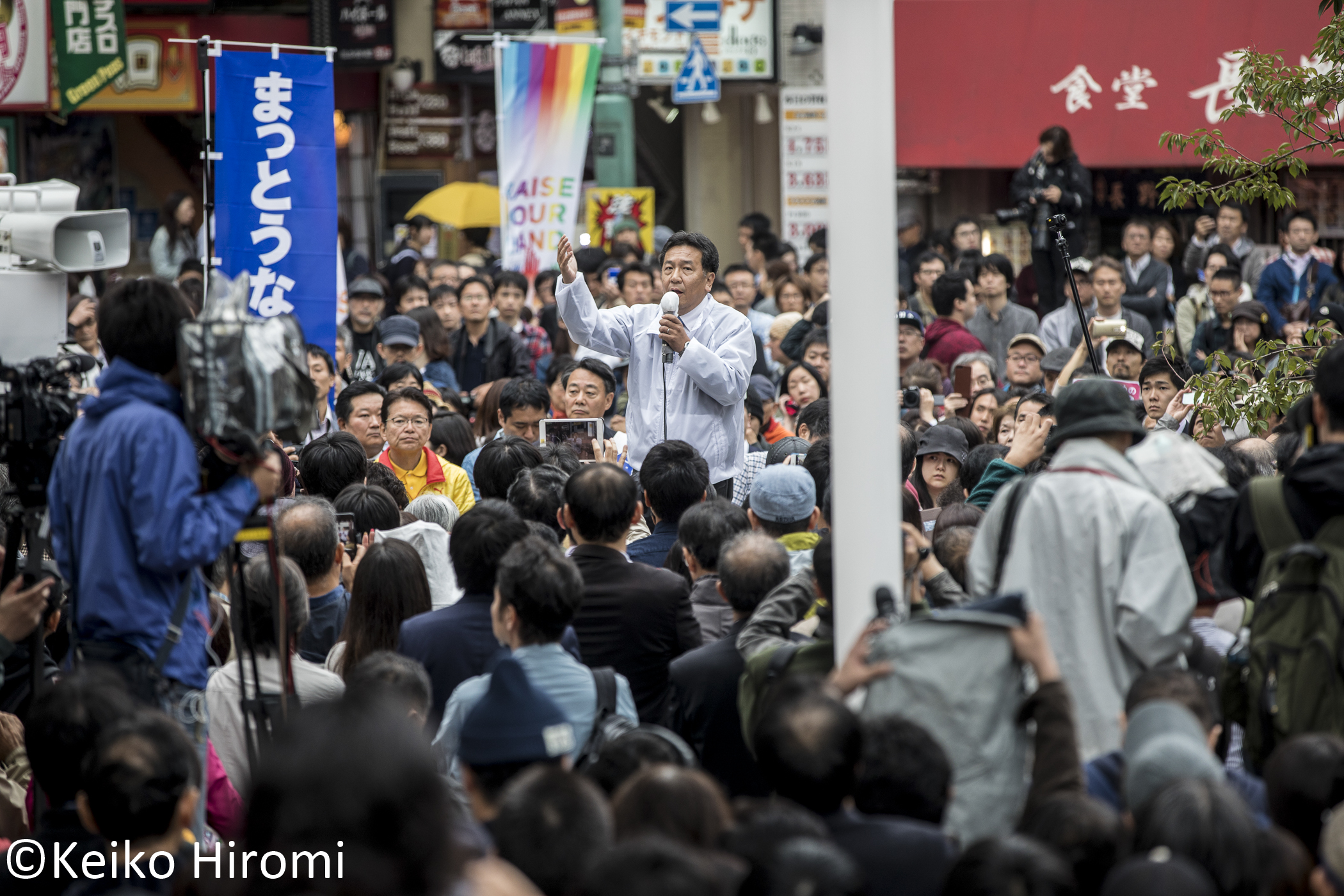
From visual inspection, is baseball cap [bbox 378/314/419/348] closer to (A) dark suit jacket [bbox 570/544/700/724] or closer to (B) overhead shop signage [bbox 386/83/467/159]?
(A) dark suit jacket [bbox 570/544/700/724]

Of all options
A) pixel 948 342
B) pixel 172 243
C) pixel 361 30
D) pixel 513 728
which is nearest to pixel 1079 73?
pixel 948 342

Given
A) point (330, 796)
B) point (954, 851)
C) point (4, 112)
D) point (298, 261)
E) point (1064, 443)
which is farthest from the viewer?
point (4, 112)

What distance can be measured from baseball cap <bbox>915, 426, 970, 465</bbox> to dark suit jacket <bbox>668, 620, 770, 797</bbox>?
2.53 metres

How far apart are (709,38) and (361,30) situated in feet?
12.2

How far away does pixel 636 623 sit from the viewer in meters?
4.17

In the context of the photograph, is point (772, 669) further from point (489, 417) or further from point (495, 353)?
point (495, 353)

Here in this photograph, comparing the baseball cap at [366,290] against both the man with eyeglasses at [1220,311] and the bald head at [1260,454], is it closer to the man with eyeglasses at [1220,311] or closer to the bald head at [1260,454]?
the man with eyeglasses at [1220,311]

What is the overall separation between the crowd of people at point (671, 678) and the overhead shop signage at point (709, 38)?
34.4ft

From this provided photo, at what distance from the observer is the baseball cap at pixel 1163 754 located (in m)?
2.78

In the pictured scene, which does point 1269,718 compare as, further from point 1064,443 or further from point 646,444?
point 646,444

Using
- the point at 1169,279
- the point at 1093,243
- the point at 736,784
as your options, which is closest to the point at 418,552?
the point at 736,784

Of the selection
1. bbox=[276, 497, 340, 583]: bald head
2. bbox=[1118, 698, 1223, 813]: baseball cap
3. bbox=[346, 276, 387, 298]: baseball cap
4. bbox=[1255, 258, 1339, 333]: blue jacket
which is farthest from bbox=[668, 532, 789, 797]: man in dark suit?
bbox=[1255, 258, 1339, 333]: blue jacket

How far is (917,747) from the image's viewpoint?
2896mm

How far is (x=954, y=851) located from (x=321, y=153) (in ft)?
20.3
